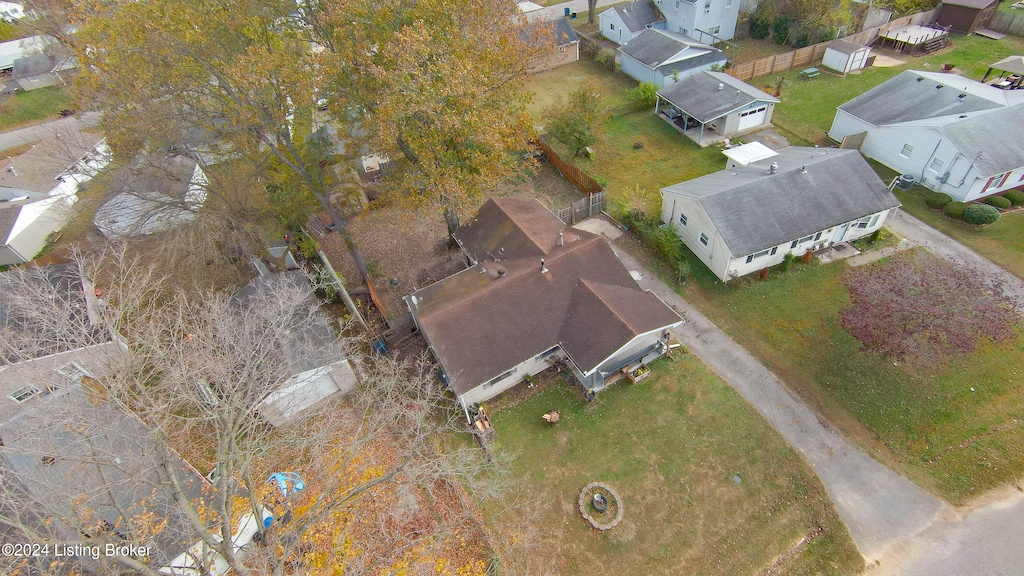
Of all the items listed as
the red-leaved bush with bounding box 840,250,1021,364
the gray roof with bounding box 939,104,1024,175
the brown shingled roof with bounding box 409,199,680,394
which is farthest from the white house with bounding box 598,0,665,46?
the red-leaved bush with bounding box 840,250,1021,364

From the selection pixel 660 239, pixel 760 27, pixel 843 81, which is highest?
pixel 760 27

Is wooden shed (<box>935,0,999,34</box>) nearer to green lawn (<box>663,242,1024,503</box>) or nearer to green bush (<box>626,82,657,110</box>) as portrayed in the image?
green bush (<box>626,82,657,110</box>)

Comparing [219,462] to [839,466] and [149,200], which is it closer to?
[149,200]

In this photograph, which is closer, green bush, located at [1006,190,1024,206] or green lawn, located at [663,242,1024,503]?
green lawn, located at [663,242,1024,503]

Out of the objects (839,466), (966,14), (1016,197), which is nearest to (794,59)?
(966,14)

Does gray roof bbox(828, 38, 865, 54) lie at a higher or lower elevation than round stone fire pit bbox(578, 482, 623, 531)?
higher

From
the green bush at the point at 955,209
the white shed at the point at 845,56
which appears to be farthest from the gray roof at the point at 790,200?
the white shed at the point at 845,56
